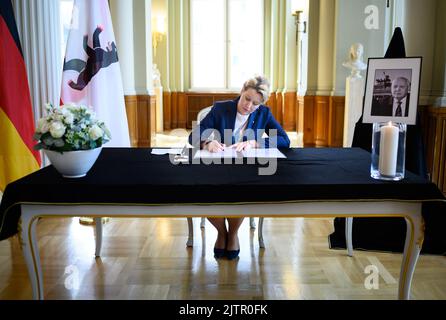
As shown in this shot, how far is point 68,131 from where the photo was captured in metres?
2.12

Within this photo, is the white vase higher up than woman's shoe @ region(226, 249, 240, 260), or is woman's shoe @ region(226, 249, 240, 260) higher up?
the white vase

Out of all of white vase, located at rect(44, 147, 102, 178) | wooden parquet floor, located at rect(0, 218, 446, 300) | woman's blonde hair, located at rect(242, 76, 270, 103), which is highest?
woman's blonde hair, located at rect(242, 76, 270, 103)

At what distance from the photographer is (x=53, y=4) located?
4.32m

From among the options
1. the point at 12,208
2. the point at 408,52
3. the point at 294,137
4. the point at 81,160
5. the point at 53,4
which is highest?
the point at 53,4

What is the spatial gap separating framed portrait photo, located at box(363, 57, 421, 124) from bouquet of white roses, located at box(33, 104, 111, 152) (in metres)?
1.72

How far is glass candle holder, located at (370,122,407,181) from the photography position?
2.13 meters

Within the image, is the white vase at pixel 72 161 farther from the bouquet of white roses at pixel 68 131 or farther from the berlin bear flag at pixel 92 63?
the berlin bear flag at pixel 92 63

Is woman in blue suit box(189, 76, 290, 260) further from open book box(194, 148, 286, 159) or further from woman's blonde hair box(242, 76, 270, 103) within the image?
open book box(194, 148, 286, 159)

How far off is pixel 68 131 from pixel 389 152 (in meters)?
1.47

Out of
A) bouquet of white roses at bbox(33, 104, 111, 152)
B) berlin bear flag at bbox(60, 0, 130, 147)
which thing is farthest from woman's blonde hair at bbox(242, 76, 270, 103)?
berlin bear flag at bbox(60, 0, 130, 147)
